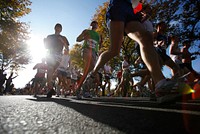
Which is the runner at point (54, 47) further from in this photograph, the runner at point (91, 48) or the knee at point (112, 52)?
the knee at point (112, 52)

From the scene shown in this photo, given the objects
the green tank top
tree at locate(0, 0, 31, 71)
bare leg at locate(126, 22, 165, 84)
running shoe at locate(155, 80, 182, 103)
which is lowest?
running shoe at locate(155, 80, 182, 103)

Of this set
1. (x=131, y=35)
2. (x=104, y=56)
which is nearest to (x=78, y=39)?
(x=104, y=56)

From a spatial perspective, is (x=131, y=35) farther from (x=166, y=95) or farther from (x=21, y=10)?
(x=21, y=10)

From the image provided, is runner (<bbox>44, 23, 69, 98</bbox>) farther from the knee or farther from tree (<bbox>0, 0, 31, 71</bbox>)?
tree (<bbox>0, 0, 31, 71</bbox>)

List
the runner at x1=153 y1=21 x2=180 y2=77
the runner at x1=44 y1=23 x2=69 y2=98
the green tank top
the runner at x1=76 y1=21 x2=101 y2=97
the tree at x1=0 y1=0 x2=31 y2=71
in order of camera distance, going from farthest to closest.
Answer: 1. the tree at x1=0 y1=0 x2=31 y2=71
2. the runner at x1=44 y1=23 x2=69 y2=98
3. the green tank top
4. the runner at x1=76 y1=21 x2=101 y2=97
5. the runner at x1=153 y1=21 x2=180 y2=77

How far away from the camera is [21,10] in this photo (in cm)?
1446

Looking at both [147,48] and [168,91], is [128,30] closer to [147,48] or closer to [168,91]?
[147,48]

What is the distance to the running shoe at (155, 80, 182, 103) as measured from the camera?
6.66ft

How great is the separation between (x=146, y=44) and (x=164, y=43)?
9.47 ft

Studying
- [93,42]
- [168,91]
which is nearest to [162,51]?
[93,42]

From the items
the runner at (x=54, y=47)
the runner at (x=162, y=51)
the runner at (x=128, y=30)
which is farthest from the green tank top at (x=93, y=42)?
the runner at (x=128, y=30)

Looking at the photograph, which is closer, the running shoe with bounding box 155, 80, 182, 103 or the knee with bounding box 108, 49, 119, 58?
the running shoe with bounding box 155, 80, 182, 103

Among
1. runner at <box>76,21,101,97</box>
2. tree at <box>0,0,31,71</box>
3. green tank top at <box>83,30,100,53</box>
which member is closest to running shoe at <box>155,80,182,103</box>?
runner at <box>76,21,101,97</box>

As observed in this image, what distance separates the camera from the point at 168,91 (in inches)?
80.7
